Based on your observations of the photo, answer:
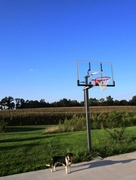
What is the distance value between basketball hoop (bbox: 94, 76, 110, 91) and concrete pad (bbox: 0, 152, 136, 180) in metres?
2.76

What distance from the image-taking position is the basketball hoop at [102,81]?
29.6ft

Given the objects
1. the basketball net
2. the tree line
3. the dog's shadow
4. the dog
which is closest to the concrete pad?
the dog's shadow

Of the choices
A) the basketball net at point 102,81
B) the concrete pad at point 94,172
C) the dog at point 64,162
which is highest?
the basketball net at point 102,81

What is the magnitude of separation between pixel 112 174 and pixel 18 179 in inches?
87.4

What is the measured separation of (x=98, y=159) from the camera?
24.8ft

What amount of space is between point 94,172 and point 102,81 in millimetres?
3856

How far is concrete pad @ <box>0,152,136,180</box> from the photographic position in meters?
5.88

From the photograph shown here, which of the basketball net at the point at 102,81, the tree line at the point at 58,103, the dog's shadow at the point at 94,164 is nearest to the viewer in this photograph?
the dog's shadow at the point at 94,164

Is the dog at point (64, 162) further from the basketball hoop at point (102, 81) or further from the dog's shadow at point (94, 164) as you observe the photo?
the basketball hoop at point (102, 81)

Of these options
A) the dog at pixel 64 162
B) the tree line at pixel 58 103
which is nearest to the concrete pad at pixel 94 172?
the dog at pixel 64 162

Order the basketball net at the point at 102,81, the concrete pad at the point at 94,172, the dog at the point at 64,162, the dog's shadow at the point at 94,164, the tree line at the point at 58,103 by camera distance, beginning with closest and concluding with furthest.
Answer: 1. the concrete pad at the point at 94,172
2. the dog at the point at 64,162
3. the dog's shadow at the point at 94,164
4. the basketball net at the point at 102,81
5. the tree line at the point at 58,103

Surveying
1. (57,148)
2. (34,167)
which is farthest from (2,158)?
(57,148)

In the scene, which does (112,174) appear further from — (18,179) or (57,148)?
(57,148)

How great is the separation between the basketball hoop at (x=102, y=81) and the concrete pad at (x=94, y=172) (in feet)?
9.06
